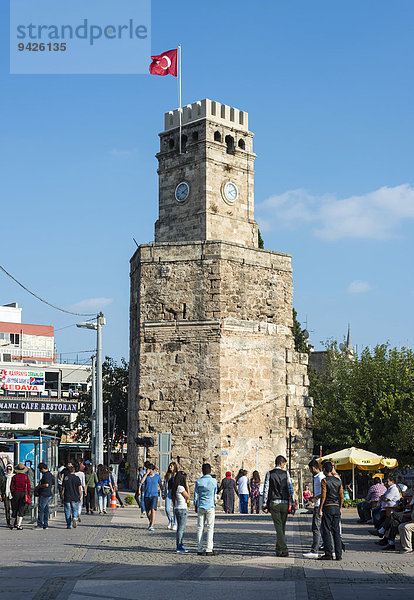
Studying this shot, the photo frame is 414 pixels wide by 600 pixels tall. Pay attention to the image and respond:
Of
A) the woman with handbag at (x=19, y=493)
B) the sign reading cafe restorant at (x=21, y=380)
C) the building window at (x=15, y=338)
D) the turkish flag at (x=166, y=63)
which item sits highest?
the turkish flag at (x=166, y=63)

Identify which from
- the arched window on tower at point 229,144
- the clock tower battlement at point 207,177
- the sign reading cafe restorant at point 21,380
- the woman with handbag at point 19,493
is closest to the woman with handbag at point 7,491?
the woman with handbag at point 19,493

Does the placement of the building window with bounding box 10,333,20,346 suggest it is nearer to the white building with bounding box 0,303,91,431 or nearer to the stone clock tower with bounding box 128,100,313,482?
the white building with bounding box 0,303,91,431

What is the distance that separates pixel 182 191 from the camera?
1165 inches

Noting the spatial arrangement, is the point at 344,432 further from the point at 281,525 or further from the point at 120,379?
the point at 281,525

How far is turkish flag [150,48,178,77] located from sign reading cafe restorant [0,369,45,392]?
34.8m

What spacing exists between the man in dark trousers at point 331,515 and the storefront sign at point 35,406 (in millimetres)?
38457

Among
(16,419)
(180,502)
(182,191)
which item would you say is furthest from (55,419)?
(180,502)

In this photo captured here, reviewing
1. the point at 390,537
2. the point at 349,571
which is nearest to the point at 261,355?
the point at 390,537

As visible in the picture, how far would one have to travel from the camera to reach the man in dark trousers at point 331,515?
12.0m

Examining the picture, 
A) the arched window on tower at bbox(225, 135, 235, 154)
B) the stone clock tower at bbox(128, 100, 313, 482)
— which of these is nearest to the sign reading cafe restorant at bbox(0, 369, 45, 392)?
the stone clock tower at bbox(128, 100, 313, 482)

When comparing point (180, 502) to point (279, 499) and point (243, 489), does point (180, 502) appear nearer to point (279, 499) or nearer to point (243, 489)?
point (279, 499)

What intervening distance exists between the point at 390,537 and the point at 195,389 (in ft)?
42.8

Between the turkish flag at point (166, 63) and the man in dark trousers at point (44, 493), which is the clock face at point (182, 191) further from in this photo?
the man in dark trousers at point (44, 493)

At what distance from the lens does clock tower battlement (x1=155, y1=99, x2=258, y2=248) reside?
2888 centimetres
